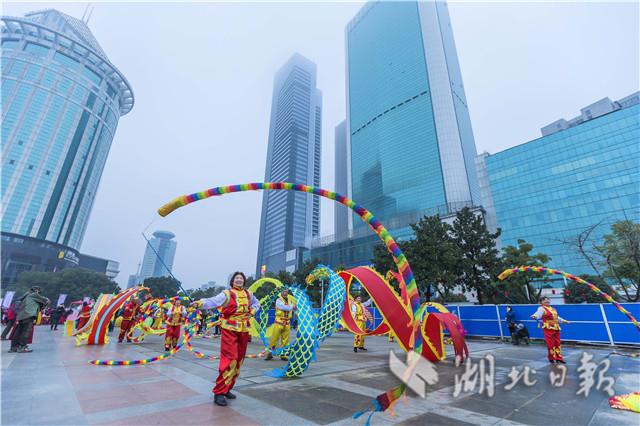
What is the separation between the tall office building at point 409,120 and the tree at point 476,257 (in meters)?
40.9

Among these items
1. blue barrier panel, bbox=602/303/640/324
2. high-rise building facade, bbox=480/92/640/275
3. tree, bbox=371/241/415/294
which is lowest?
blue barrier panel, bbox=602/303/640/324

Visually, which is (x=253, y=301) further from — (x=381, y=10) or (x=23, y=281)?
(x=381, y=10)

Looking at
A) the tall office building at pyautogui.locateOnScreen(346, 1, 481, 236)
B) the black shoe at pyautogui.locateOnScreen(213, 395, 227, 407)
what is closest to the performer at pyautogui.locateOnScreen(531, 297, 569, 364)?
the black shoe at pyautogui.locateOnScreen(213, 395, 227, 407)

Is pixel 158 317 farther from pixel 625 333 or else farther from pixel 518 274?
pixel 518 274

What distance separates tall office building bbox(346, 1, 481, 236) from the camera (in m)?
70.9

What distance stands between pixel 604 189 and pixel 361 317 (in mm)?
63303

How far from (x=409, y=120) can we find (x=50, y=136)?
103 metres

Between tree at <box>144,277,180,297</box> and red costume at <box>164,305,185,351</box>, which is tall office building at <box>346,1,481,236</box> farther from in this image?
red costume at <box>164,305,185,351</box>

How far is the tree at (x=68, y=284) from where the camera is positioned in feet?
199

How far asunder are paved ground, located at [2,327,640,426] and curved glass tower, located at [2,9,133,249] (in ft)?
327

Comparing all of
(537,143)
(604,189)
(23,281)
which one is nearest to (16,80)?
(23,281)

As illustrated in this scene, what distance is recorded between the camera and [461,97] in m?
88.9

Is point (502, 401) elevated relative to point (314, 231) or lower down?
lower down

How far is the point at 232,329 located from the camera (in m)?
5.02
